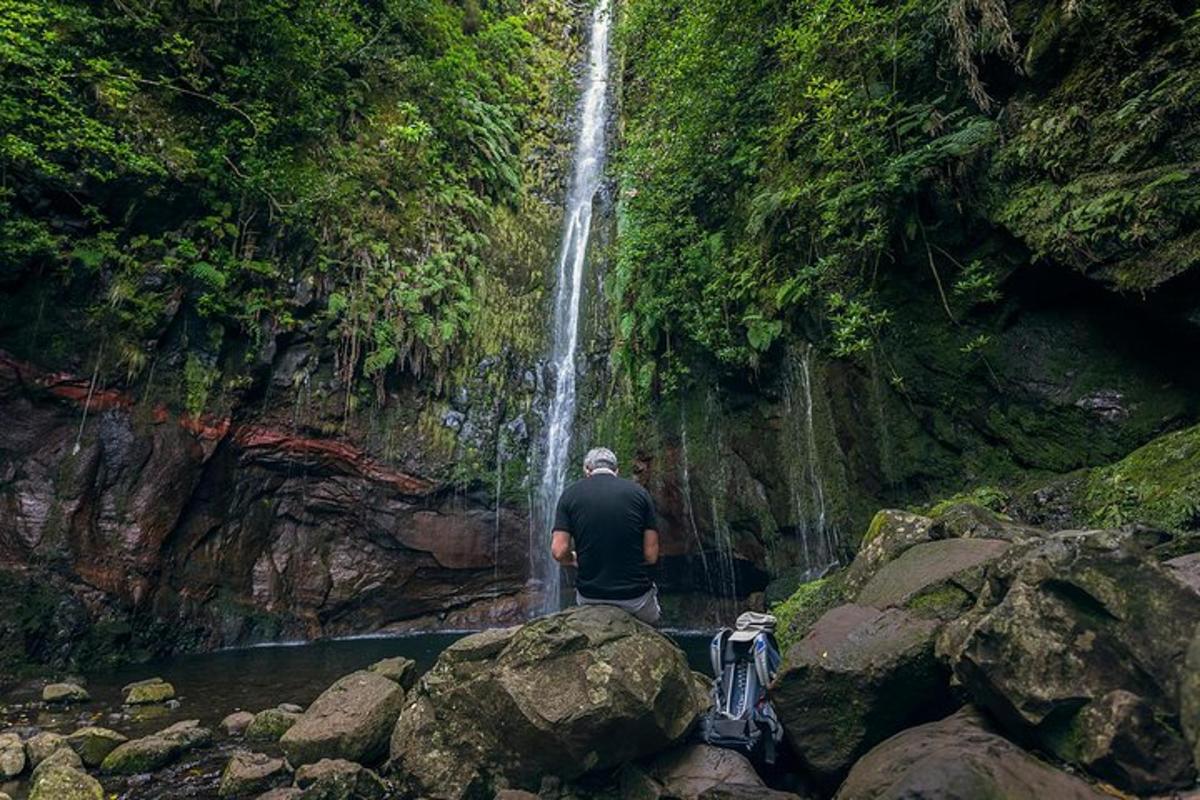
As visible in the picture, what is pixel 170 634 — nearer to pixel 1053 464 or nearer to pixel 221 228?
pixel 221 228

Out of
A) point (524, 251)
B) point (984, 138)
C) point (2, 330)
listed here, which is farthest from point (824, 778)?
point (524, 251)

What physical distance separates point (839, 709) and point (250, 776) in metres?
4.58

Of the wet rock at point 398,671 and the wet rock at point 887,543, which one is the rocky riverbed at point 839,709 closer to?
the wet rock at point 887,543

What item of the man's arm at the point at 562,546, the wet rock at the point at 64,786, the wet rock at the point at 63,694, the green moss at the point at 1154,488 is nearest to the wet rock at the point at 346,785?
the wet rock at the point at 64,786

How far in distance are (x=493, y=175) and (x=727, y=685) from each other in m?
14.6

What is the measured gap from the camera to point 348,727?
5273 millimetres

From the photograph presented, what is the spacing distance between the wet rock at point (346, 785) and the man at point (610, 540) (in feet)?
6.51

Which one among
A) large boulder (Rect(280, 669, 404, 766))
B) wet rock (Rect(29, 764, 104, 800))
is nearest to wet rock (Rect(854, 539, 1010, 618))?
large boulder (Rect(280, 669, 404, 766))

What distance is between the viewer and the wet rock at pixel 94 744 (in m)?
5.56

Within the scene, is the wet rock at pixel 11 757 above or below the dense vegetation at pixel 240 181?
below

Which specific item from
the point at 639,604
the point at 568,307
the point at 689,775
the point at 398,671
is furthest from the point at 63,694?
the point at 568,307

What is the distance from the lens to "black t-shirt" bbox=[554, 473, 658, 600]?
4543 mm

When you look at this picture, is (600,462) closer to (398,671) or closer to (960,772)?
(960,772)

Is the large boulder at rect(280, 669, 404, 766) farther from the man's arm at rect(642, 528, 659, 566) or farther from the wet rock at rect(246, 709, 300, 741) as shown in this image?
the man's arm at rect(642, 528, 659, 566)
